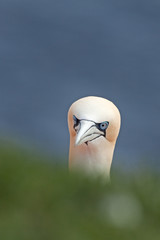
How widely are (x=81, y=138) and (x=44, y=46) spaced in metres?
22.6

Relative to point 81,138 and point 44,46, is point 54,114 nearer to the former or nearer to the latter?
point 44,46

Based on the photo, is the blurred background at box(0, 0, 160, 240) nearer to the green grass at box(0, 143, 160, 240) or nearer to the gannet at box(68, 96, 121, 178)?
the gannet at box(68, 96, 121, 178)

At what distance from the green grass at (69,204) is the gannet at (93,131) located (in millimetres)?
4841

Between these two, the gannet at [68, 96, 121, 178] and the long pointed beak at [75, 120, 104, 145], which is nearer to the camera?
the long pointed beak at [75, 120, 104, 145]

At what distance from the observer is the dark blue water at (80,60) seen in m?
32.8

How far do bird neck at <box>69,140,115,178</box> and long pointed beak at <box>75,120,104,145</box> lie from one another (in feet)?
0.50

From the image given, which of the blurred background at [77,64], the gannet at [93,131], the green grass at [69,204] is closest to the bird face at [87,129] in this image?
the gannet at [93,131]

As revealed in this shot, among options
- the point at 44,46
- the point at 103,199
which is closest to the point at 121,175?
the point at 103,199

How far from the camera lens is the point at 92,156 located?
12.7 metres

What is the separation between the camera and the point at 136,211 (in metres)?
7.11

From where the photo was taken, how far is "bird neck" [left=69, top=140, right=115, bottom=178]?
499 inches

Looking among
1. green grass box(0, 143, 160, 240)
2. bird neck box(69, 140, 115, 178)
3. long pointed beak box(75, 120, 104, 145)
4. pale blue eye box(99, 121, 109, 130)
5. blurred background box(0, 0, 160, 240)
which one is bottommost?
green grass box(0, 143, 160, 240)

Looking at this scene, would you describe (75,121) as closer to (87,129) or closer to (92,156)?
(87,129)

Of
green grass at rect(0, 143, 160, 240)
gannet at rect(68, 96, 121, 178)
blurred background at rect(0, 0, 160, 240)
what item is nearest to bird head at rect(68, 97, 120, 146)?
gannet at rect(68, 96, 121, 178)
